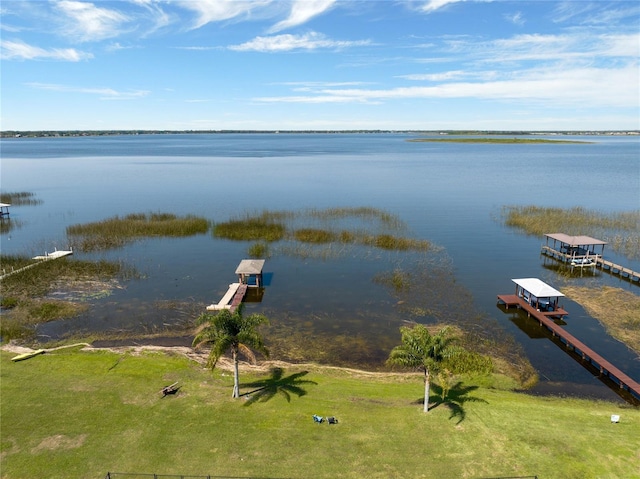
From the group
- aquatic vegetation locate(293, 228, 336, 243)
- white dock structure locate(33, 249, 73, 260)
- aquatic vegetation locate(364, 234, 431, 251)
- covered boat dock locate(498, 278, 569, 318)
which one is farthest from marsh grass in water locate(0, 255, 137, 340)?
covered boat dock locate(498, 278, 569, 318)

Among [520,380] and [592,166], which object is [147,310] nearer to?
[520,380]

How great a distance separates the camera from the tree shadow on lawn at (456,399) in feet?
78.4

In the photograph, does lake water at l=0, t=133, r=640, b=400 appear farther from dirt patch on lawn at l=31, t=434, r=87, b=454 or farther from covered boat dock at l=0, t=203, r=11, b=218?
dirt patch on lawn at l=31, t=434, r=87, b=454

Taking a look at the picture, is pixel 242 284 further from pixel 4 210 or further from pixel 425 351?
pixel 4 210

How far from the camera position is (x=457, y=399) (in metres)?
25.5

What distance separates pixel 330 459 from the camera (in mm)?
19922

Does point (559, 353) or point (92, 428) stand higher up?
point (92, 428)

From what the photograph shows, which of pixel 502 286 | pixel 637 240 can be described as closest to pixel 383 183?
pixel 637 240

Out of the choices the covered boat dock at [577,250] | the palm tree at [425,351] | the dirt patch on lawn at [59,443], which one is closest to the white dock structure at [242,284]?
the dirt patch on lawn at [59,443]

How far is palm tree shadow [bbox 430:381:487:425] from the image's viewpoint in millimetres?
23812

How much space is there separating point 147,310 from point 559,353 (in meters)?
37.2

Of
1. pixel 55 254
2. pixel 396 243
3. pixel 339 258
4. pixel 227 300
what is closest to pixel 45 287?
pixel 55 254

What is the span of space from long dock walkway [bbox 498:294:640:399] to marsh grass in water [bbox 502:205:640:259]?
2747cm

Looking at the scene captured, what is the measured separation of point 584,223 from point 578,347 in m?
44.5
